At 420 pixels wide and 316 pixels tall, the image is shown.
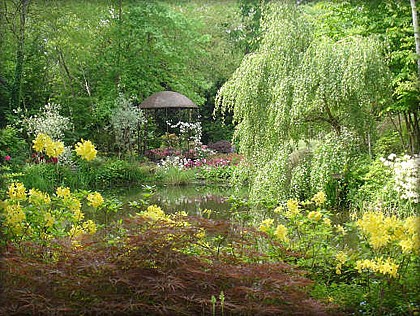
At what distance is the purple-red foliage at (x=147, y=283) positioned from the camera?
136 cm

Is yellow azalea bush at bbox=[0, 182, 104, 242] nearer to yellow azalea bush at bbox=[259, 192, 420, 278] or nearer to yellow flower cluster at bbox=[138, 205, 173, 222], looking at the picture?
yellow flower cluster at bbox=[138, 205, 173, 222]

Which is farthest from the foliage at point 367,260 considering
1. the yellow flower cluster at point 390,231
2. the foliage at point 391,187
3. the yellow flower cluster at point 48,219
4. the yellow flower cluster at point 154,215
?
the foliage at point 391,187

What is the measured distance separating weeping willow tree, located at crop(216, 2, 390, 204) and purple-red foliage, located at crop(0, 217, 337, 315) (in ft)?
7.13

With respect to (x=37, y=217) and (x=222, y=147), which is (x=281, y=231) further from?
(x=222, y=147)

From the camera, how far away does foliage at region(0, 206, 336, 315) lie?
4.47 ft

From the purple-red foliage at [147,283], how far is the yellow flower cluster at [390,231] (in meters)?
0.25

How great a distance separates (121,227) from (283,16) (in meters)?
2.62

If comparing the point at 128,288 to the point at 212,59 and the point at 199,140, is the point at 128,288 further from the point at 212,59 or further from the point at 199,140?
the point at 199,140

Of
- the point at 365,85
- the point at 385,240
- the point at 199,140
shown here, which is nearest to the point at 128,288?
the point at 385,240

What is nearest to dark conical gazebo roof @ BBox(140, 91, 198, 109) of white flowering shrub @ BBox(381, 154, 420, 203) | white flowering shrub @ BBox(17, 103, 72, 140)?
white flowering shrub @ BBox(17, 103, 72, 140)

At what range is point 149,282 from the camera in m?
1.37

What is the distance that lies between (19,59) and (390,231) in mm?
4498

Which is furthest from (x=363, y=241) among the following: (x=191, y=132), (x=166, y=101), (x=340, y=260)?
(x=191, y=132)

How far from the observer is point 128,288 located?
4.56ft
